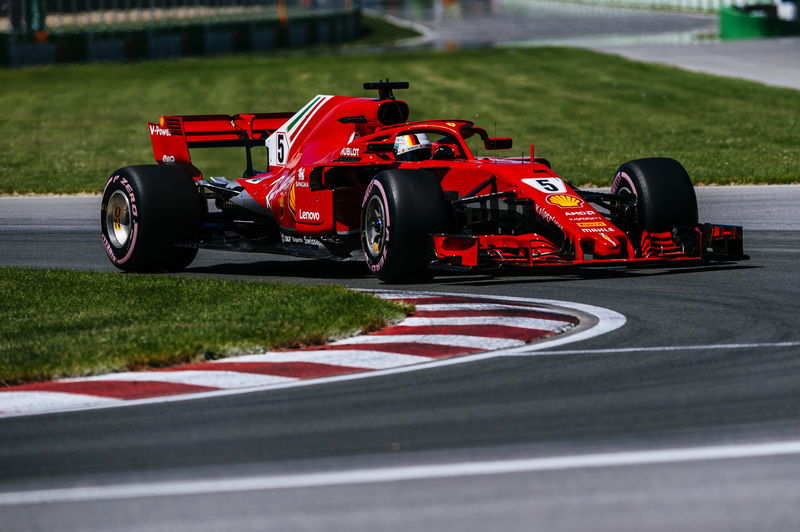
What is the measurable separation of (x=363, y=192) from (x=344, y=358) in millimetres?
4490

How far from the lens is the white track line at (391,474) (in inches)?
225

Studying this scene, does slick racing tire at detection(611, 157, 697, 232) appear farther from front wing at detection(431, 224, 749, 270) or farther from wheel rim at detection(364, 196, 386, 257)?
wheel rim at detection(364, 196, 386, 257)

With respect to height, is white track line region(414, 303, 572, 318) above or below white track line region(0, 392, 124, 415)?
below

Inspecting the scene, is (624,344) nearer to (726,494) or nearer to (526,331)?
(526,331)

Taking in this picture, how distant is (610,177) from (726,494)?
14449 mm

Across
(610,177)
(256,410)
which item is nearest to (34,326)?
(256,410)

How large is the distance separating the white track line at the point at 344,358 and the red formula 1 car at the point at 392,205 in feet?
9.49

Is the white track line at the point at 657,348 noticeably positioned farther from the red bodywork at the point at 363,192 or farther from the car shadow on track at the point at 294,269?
the car shadow on track at the point at 294,269

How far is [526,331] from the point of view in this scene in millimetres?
9039

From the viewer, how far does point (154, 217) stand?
12.9 meters

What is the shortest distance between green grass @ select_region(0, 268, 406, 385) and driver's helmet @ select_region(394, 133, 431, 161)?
2.05 metres

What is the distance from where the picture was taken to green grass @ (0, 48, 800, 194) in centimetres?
2289

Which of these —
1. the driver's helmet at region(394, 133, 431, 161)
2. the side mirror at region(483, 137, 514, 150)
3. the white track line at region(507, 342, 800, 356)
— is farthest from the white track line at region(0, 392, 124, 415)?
the side mirror at region(483, 137, 514, 150)

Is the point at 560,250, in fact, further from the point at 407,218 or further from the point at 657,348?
the point at 657,348
